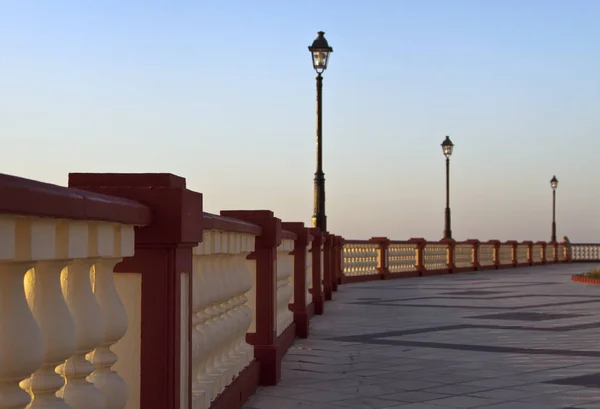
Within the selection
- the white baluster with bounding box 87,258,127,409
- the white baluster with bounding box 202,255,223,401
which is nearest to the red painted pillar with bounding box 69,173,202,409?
the white baluster with bounding box 87,258,127,409

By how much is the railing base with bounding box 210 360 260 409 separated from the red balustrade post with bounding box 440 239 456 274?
27781 millimetres

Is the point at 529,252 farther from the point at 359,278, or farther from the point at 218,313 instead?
the point at 218,313

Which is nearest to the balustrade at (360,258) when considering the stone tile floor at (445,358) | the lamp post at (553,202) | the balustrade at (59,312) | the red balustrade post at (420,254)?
the red balustrade post at (420,254)

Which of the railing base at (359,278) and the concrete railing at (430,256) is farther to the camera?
the concrete railing at (430,256)

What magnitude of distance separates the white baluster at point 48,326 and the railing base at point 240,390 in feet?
9.02

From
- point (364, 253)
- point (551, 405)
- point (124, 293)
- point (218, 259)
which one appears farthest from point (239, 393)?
point (364, 253)

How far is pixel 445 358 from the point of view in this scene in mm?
9312

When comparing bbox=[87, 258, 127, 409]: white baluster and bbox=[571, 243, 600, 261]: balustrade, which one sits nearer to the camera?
bbox=[87, 258, 127, 409]: white baluster

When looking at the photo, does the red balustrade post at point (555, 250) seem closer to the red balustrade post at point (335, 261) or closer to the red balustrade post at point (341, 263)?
the red balustrade post at point (341, 263)

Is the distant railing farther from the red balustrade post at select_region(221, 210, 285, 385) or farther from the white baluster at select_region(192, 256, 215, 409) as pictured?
the white baluster at select_region(192, 256, 215, 409)

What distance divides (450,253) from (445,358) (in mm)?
25876

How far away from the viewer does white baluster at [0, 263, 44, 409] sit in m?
A: 2.38

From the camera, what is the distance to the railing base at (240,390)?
5.75m

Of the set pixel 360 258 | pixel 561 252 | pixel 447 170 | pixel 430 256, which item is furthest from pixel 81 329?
pixel 561 252
